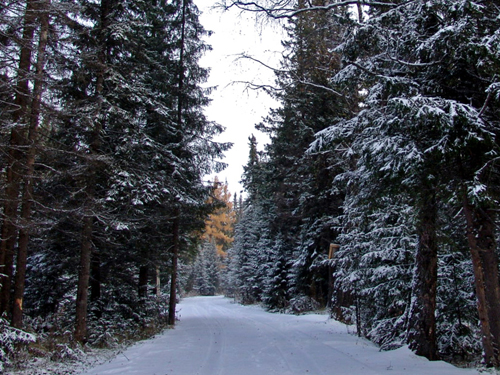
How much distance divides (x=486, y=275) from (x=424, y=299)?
1.56 m

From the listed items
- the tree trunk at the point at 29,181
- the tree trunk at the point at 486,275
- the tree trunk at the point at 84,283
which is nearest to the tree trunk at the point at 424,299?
the tree trunk at the point at 486,275

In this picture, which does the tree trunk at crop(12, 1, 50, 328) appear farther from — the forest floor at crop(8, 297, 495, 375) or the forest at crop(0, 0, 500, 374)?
the forest floor at crop(8, 297, 495, 375)

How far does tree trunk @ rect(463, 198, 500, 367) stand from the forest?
1.3 inches

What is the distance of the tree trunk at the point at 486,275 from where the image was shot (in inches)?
251

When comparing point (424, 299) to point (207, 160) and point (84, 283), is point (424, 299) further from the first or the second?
point (207, 160)

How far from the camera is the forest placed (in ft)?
21.6

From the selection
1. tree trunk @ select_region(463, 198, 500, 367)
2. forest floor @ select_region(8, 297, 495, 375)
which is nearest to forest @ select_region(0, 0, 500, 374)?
tree trunk @ select_region(463, 198, 500, 367)

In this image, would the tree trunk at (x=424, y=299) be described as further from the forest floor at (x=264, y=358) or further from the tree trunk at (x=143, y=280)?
the tree trunk at (x=143, y=280)

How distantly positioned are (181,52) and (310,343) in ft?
46.2

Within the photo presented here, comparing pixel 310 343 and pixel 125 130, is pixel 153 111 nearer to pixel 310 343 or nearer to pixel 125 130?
pixel 125 130

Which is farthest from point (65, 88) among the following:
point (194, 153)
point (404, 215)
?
point (404, 215)

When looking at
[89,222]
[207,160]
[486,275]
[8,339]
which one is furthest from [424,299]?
[207,160]

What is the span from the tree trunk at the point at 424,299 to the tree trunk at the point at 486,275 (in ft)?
2.87

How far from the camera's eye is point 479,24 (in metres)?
6.62
